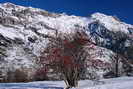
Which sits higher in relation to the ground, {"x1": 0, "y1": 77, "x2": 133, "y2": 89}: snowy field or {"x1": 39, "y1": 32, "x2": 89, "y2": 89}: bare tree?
{"x1": 39, "y1": 32, "x2": 89, "y2": 89}: bare tree

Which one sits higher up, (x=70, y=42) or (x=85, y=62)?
(x=70, y=42)

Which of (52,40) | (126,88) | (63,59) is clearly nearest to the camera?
(126,88)

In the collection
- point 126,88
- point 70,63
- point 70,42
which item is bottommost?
point 126,88

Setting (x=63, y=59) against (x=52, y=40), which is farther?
(x=52, y=40)

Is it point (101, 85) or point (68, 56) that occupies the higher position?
point (68, 56)

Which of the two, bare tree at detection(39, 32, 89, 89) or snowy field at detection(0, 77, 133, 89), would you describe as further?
bare tree at detection(39, 32, 89, 89)

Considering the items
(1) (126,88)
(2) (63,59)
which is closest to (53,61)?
(2) (63,59)

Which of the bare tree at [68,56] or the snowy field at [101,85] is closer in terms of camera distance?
the snowy field at [101,85]

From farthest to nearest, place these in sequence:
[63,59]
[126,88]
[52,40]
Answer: [52,40], [63,59], [126,88]

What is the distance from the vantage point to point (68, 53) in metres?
25.0

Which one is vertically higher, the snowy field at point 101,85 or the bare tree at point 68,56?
the bare tree at point 68,56

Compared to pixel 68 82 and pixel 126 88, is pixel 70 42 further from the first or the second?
pixel 126 88

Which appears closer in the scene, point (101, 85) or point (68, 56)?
Result: point (101, 85)

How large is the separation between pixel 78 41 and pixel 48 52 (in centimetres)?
301
